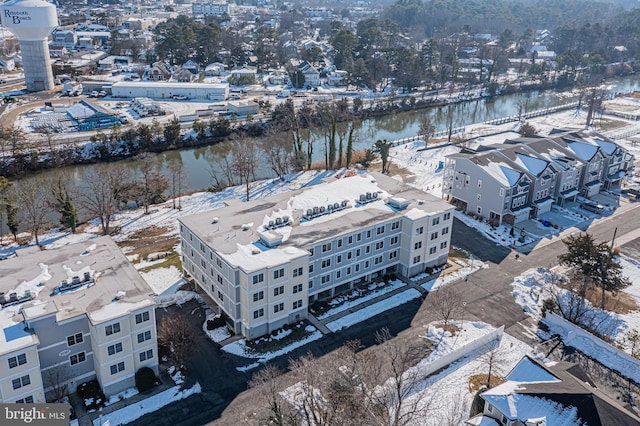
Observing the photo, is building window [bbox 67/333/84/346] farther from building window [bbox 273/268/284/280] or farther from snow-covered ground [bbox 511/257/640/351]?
snow-covered ground [bbox 511/257/640/351]

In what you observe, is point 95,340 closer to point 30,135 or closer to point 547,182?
point 547,182

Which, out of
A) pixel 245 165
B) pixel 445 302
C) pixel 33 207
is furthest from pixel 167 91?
pixel 445 302

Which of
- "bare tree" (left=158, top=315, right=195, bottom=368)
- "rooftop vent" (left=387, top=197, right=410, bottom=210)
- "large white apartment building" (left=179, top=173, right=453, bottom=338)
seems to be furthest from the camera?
"rooftop vent" (left=387, top=197, right=410, bottom=210)

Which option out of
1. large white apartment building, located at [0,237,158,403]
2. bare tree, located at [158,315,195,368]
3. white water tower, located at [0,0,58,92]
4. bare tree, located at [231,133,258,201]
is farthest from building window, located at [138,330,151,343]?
white water tower, located at [0,0,58,92]

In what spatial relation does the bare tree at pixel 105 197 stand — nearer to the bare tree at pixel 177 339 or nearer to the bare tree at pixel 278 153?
the bare tree at pixel 278 153

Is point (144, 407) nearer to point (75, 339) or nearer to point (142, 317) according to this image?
point (142, 317)
